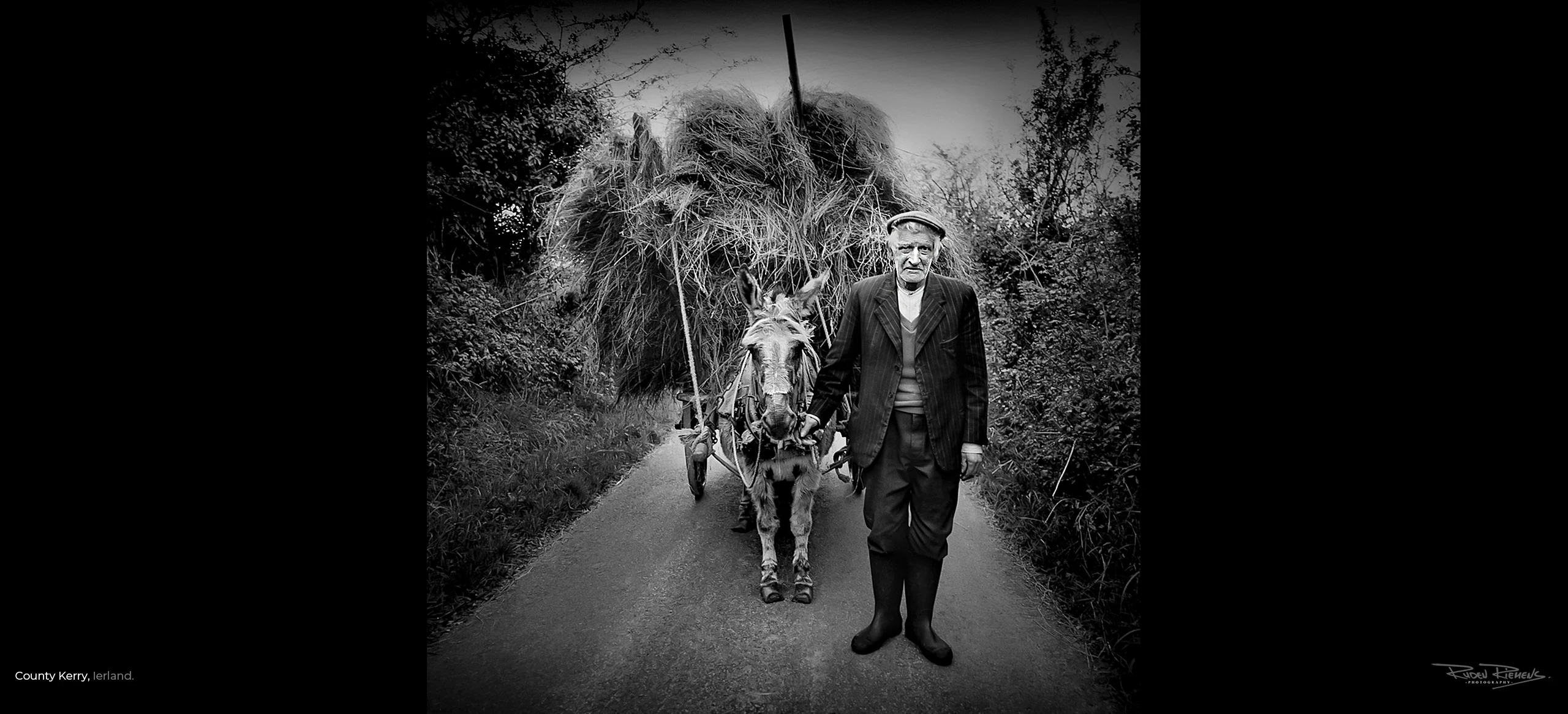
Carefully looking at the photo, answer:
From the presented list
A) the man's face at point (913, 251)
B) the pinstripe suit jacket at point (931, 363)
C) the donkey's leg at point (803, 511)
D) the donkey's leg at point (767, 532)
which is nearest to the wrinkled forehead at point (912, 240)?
the man's face at point (913, 251)

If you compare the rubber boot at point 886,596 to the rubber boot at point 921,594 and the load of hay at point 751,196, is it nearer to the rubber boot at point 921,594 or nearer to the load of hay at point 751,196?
the rubber boot at point 921,594

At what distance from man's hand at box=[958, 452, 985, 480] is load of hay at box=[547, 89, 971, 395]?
4.32 ft

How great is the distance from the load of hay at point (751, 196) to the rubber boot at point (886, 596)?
149cm

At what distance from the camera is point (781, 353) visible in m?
2.71

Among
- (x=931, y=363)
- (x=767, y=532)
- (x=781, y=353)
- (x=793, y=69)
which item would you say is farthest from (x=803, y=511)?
(x=793, y=69)

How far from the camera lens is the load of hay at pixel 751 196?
10.1 feet

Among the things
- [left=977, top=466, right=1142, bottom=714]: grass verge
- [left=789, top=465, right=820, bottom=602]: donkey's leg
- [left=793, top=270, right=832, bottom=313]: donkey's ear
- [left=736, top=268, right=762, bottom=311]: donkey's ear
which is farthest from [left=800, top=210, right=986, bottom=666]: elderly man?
[left=736, top=268, right=762, bottom=311]: donkey's ear

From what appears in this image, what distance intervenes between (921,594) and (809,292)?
1.69 m

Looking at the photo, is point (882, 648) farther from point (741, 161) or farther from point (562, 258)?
point (562, 258)

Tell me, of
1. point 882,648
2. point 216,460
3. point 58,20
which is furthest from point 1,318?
point 882,648

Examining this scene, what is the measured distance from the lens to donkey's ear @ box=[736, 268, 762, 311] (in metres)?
3.18

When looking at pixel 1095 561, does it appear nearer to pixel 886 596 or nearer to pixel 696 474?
pixel 886 596
